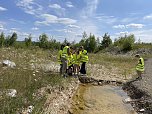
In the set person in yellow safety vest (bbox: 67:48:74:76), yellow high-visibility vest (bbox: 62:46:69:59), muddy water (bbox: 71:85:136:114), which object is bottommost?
muddy water (bbox: 71:85:136:114)

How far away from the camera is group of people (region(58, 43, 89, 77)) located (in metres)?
14.9

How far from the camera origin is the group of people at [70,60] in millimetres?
14883

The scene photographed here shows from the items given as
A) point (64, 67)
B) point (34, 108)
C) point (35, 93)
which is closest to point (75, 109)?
point (35, 93)

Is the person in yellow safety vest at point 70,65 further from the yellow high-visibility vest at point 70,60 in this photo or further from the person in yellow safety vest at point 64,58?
the person in yellow safety vest at point 64,58

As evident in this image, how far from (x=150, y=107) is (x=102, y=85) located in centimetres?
603

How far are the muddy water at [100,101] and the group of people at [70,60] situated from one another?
149cm

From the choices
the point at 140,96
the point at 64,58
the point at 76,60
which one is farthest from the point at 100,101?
the point at 76,60

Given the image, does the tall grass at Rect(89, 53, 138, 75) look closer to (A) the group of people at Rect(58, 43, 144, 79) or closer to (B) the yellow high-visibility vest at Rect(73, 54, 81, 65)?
(A) the group of people at Rect(58, 43, 144, 79)

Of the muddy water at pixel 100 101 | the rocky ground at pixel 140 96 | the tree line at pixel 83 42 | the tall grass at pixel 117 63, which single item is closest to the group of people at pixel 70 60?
the muddy water at pixel 100 101

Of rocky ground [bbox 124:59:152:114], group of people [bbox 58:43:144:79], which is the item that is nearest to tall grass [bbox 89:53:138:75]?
group of people [bbox 58:43:144:79]

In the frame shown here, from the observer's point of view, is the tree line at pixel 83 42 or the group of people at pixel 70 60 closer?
the group of people at pixel 70 60

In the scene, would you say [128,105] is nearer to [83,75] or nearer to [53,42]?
[83,75]

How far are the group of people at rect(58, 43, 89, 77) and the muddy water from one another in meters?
1.49

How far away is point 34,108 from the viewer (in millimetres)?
6680
